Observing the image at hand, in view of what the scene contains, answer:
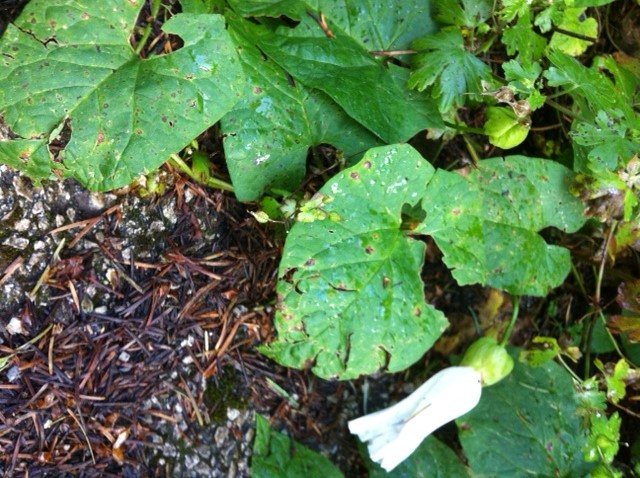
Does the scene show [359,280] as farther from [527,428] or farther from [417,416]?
[527,428]

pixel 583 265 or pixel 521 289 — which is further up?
pixel 521 289

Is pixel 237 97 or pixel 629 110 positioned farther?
pixel 629 110

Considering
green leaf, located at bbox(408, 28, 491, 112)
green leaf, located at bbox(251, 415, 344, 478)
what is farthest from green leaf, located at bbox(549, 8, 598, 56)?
green leaf, located at bbox(251, 415, 344, 478)

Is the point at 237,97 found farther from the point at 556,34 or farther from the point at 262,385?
the point at 556,34

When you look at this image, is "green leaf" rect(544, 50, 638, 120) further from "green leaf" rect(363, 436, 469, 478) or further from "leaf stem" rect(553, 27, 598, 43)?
"green leaf" rect(363, 436, 469, 478)

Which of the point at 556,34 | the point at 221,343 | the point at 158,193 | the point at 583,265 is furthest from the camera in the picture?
the point at 583,265

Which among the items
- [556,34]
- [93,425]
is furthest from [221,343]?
[556,34]

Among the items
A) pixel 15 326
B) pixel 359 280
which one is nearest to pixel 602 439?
pixel 359 280
